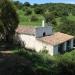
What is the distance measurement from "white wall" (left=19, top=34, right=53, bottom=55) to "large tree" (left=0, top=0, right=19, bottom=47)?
17.3 feet

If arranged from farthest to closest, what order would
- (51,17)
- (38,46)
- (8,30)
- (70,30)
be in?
(51,17), (70,30), (38,46), (8,30)

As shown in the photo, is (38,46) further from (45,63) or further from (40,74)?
(40,74)

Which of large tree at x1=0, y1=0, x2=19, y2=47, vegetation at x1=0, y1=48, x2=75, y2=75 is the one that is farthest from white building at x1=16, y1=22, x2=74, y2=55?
vegetation at x1=0, y1=48, x2=75, y2=75

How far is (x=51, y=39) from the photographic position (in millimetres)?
37188

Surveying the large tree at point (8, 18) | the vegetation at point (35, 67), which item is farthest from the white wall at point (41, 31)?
the vegetation at point (35, 67)

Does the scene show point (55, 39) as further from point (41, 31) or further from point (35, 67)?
point (35, 67)

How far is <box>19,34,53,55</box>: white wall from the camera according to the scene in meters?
35.6

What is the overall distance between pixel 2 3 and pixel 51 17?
111 feet

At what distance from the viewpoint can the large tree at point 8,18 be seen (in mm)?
30038

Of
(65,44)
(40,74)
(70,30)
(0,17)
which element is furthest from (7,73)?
(70,30)

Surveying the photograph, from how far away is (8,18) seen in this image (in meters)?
31.1

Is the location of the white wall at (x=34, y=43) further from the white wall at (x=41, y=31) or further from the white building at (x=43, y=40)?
the white wall at (x=41, y=31)

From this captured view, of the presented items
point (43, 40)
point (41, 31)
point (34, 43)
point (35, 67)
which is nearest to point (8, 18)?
point (43, 40)

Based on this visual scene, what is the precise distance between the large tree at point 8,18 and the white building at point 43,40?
17.3ft
